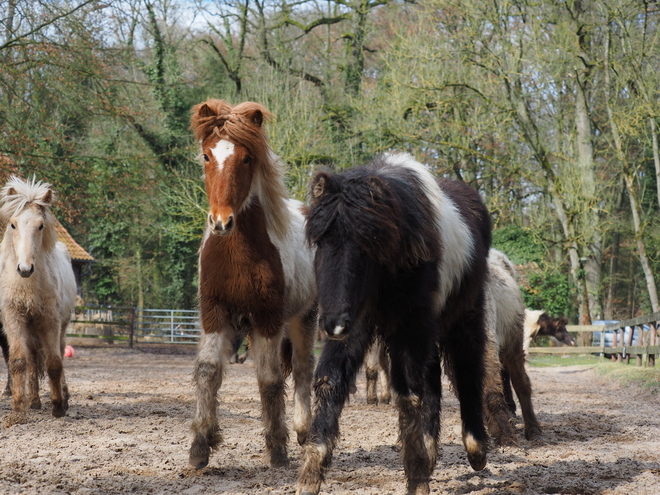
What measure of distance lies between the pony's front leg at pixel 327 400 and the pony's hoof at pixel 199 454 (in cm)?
142

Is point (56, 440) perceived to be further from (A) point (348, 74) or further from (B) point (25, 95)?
(A) point (348, 74)

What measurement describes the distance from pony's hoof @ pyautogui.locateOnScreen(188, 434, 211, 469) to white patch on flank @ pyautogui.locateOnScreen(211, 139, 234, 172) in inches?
76.2

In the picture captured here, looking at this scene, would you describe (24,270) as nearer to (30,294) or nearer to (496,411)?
(30,294)

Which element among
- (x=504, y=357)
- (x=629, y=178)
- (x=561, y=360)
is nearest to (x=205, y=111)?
(x=504, y=357)

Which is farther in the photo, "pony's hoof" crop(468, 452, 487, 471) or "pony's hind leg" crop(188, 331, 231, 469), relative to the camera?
"pony's hind leg" crop(188, 331, 231, 469)

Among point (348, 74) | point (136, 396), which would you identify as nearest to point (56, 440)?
point (136, 396)

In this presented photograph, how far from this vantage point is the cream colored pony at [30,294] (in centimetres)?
715

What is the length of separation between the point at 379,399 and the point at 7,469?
19.8 ft

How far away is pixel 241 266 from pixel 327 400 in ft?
5.72

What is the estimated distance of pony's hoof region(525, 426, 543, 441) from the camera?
22.2ft

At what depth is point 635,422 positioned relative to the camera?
773cm

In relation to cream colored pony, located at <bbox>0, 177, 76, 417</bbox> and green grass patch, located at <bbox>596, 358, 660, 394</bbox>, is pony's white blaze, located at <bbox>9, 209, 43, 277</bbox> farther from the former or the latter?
green grass patch, located at <bbox>596, 358, 660, 394</bbox>

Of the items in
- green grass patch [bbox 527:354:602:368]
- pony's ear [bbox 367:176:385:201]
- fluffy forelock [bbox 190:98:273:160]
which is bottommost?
green grass patch [bbox 527:354:602:368]

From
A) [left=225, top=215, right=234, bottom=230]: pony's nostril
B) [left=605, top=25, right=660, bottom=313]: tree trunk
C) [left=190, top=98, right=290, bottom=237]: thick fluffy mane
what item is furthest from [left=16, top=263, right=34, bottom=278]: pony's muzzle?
[left=605, top=25, right=660, bottom=313]: tree trunk
